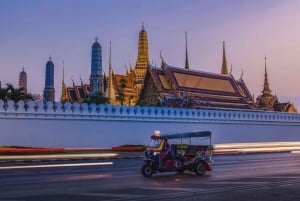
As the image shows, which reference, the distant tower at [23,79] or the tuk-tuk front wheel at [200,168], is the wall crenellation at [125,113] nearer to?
the tuk-tuk front wheel at [200,168]

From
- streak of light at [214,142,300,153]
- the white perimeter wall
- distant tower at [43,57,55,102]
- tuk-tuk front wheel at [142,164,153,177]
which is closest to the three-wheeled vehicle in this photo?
tuk-tuk front wheel at [142,164,153,177]

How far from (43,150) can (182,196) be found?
18.0 meters

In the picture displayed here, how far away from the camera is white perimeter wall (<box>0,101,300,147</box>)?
1103 inches

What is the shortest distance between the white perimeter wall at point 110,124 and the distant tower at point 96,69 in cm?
2087

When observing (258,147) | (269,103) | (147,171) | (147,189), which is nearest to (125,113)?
(258,147)

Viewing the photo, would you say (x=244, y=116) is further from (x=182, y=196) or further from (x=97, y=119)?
(x=182, y=196)

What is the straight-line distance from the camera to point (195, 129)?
3597cm

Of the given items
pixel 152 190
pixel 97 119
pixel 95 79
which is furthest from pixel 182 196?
pixel 95 79

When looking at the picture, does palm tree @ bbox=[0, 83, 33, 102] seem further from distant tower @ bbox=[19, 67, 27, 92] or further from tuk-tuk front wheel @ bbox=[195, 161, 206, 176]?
distant tower @ bbox=[19, 67, 27, 92]

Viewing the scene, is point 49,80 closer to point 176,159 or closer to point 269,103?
point 269,103

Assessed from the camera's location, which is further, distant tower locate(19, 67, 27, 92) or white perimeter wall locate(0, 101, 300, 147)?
distant tower locate(19, 67, 27, 92)

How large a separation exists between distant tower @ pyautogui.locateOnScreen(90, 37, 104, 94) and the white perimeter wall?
20.9 metres

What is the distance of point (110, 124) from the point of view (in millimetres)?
31812

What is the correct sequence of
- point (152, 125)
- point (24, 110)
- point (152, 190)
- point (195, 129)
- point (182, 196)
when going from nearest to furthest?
1. point (182, 196)
2. point (152, 190)
3. point (24, 110)
4. point (152, 125)
5. point (195, 129)
